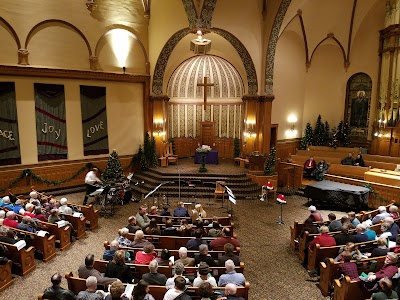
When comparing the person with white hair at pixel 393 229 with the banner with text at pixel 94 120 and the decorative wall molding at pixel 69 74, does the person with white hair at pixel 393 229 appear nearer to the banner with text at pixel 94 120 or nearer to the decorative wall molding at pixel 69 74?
the banner with text at pixel 94 120

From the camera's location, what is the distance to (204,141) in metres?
18.8

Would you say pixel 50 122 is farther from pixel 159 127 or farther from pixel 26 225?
pixel 26 225

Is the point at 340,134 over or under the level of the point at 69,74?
under

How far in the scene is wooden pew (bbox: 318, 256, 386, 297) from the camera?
5.84 m

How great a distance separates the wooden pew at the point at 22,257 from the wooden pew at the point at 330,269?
6.33 m

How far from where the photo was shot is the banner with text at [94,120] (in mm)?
13836

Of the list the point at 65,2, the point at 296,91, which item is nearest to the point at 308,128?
the point at 296,91

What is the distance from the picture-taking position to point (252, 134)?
15602 millimetres

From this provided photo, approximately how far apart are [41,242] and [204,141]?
1237cm

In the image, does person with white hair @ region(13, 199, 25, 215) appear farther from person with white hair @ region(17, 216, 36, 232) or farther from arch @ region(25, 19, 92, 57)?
arch @ region(25, 19, 92, 57)

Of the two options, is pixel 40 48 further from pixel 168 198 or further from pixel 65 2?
pixel 168 198

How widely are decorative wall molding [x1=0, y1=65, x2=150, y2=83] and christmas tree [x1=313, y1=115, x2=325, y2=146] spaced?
9796 millimetres

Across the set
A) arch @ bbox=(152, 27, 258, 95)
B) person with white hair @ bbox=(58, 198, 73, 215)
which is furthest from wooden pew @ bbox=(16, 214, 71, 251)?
arch @ bbox=(152, 27, 258, 95)

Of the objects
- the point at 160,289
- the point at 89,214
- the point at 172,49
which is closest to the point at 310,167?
the point at 172,49
